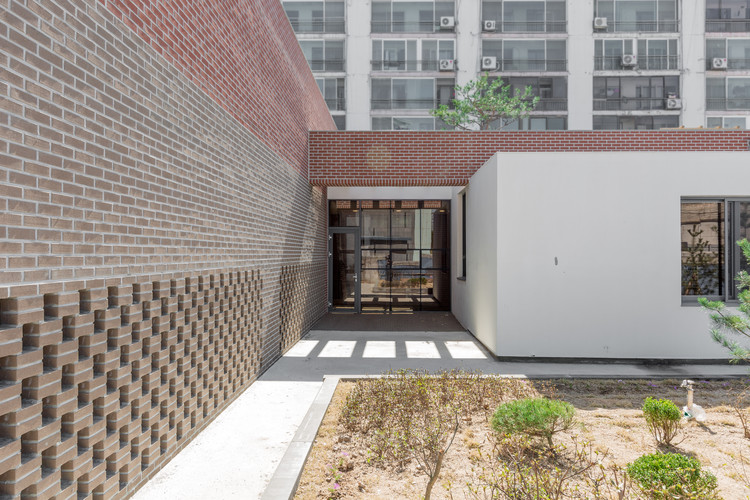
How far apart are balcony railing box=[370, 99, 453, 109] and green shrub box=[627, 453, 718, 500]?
909 inches

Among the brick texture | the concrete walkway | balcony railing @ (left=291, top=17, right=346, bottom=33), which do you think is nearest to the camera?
the brick texture

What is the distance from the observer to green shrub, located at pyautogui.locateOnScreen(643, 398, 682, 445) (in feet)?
12.1

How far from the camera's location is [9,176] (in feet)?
6.89

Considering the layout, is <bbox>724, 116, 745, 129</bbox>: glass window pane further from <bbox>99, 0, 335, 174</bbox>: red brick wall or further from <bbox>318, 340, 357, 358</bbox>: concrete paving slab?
<bbox>318, 340, 357, 358</bbox>: concrete paving slab

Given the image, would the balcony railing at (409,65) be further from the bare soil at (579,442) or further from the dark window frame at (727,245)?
the bare soil at (579,442)

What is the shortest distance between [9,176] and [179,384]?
2.31 m

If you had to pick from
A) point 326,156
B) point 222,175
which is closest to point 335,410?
point 222,175

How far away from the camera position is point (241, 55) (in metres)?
5.49

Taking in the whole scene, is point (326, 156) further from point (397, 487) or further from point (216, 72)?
point (397, 487)

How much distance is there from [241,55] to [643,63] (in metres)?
26.5

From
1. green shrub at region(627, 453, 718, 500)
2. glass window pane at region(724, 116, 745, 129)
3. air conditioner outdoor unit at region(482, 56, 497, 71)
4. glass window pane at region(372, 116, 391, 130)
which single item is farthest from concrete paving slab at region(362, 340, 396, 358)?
glass window pane at region(724, 116, 745, 129)

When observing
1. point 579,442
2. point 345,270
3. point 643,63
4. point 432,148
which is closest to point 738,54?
point 643,63

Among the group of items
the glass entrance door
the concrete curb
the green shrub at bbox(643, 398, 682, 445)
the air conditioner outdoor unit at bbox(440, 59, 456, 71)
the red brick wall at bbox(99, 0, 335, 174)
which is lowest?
the concrete curb

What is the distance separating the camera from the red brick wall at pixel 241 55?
3.65 meters
